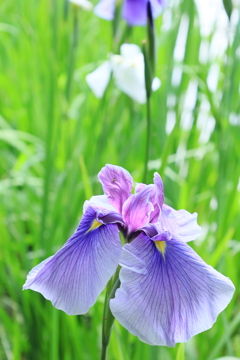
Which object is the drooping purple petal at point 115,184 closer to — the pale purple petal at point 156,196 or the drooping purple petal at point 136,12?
the pale purple petal at point 156,196

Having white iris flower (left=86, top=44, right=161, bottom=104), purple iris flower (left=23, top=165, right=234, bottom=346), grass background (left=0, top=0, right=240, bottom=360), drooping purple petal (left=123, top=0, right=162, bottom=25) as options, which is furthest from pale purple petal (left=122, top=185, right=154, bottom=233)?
drooping purple petal (left=123, top=0, right=162, bottom=25)

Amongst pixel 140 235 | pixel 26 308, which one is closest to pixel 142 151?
pixel 26 308

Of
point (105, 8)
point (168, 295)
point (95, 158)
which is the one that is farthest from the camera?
point (105, 8)

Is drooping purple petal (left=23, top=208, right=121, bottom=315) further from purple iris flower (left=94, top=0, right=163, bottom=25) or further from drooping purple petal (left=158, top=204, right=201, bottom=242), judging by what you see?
purple iris flower (left=94, top=0, right=163, bottom=25)

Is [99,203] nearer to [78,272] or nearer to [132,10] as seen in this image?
[78,272]

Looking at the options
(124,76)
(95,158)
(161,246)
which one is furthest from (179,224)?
(124,76)
